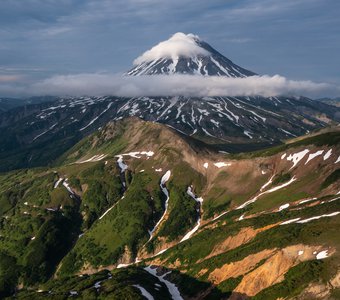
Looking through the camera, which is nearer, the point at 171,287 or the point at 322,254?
the point at 322,254

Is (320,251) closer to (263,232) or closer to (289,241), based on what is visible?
(289,241)

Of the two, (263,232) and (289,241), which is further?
(263,232)

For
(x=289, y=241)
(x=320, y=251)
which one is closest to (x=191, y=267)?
(x=289, y=241)

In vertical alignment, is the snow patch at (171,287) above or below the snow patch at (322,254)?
below

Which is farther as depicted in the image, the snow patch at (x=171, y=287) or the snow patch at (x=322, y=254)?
the snow patch at (x=171, y=287)

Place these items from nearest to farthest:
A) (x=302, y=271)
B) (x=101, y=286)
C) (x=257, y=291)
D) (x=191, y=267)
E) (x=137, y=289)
Answer: (x=302, y=271) < (x=257, y=291) < (x=137, y=289) < (x=101, y=286) < (x=191, y=267)

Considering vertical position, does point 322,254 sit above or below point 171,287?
above

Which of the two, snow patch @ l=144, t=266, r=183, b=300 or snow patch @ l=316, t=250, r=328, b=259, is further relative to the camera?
snow patch @ l=144, t=266, r=183, b=300

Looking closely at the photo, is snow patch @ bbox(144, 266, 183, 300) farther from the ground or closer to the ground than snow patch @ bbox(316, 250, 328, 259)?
closer to the ground

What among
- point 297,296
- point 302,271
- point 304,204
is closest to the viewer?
point 297,296

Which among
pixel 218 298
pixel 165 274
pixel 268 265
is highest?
pixel 268 265

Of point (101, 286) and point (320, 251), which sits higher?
point (320, 251)
